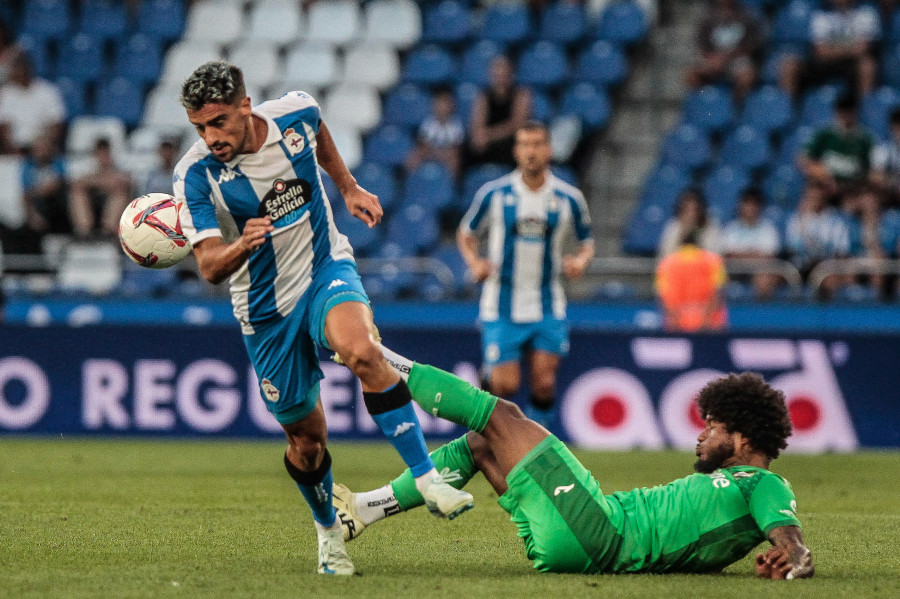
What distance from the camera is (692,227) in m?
13.2

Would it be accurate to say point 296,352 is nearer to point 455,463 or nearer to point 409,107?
point 455,463

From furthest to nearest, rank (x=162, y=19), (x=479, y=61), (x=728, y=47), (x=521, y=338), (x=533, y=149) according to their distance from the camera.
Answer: (x=162, y=19)
(x=479, y=61)
(x=728, y=47)
(x=521, y=338)
(x=533, y=149)

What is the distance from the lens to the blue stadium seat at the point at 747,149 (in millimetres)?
15250

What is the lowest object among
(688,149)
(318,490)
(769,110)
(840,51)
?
(318,490)

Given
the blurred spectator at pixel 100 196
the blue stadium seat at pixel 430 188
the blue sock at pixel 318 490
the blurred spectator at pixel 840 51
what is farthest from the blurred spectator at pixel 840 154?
the blue sock at pixel 318 490

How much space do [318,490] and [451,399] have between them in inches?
36.3

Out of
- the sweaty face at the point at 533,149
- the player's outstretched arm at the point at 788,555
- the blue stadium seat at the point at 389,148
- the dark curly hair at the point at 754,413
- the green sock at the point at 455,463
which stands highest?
the sweaty face at the point at 533,149

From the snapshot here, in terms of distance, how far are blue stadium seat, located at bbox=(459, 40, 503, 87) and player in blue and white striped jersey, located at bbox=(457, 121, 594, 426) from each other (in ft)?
20.9

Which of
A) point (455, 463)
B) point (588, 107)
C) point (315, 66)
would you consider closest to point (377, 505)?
point (455, 463)

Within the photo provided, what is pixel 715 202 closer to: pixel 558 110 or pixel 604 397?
pixel 558 110

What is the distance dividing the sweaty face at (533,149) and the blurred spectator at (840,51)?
6152mm

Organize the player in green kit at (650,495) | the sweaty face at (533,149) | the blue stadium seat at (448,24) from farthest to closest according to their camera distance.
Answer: the blue stadium seat at (448,24)
the sweaty face at (533,149)
the player in green kit at (650,495)

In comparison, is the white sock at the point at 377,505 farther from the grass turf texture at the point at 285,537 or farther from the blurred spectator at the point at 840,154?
the blurred spectator at the point at 840,154

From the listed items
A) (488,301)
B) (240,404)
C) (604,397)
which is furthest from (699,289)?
(240,404)
